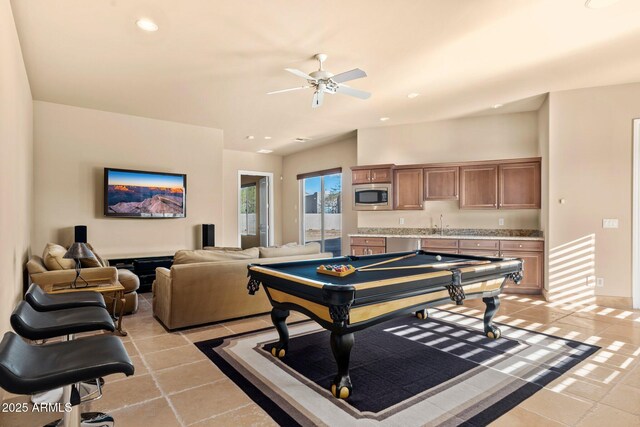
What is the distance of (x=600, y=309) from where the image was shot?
4.52m

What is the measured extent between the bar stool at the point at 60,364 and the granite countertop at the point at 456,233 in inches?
203

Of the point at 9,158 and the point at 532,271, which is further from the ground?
the point at 9,158

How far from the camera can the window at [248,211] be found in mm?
10547

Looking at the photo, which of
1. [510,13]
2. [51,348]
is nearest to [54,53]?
[51,348]

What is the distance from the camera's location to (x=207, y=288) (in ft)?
12.4

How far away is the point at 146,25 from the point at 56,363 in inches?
115

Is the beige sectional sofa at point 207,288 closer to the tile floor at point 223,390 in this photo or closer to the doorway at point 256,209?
the tile floor at point 223,390

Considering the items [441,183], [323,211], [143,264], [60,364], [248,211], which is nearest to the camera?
[60,364]

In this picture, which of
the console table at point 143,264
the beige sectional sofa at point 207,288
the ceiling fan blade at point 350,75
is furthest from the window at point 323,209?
the ceiling fan blade at point 350,75

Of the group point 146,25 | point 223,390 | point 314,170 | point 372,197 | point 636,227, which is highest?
point 146,25

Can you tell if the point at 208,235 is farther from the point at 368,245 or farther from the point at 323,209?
the point at 323,209

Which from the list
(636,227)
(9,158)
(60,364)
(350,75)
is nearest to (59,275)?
(9,158)

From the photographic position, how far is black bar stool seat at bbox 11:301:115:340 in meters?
1.79

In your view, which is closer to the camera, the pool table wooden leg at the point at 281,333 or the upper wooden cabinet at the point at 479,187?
the pool table wooden leg at the point at 281,333
